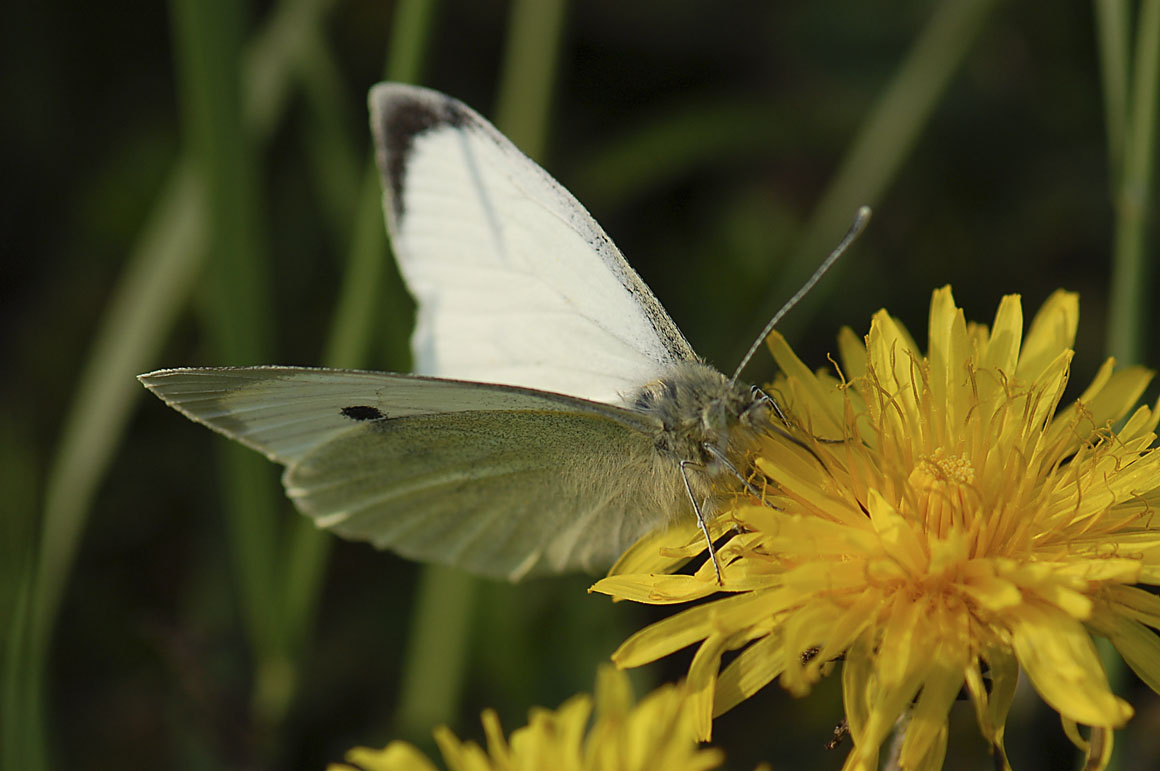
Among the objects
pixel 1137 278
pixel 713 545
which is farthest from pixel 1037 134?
pixel 713 545

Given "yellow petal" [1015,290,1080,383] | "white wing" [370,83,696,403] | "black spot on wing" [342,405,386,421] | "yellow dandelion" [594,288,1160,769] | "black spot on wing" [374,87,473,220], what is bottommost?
"yellow dandelion" [594,288,1160,769]

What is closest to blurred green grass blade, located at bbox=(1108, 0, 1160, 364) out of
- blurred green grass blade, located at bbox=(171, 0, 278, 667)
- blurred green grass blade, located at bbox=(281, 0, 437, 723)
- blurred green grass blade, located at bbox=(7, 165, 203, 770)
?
Result: blurred green grass blade, located at bbox=(281, 0, 437, 723)

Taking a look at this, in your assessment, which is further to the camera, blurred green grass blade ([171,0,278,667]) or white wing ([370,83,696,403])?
blurred green grass blade ([171,0,278,667])

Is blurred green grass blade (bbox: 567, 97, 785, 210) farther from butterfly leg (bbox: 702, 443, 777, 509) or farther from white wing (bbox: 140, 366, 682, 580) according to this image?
butterfly leg (bbox: 702, 443, 777, 509)

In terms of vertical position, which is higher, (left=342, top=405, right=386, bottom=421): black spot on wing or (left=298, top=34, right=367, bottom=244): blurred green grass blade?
(left=298, top=34, right=367, bottom=244): blurred green grass blade

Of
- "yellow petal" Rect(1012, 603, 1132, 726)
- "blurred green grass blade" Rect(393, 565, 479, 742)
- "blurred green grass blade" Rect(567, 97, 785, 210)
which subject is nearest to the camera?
"yellow petal" Rect(1012, 603, 1132, 726)

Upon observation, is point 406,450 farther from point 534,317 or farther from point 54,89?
point 54,89
